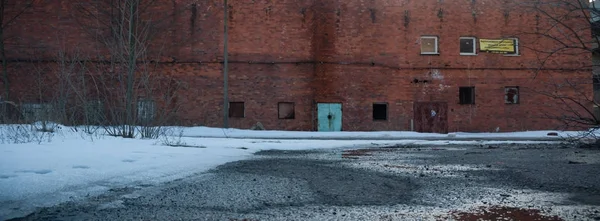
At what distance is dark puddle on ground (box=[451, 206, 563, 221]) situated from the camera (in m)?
2.76

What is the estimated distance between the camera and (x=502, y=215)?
9.40 feet

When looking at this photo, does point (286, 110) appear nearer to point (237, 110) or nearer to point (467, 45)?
point (237, 110)

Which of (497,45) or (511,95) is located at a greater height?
(497,45)

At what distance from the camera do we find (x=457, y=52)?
22094 millimetres

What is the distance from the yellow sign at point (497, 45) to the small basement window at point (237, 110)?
1192 cm

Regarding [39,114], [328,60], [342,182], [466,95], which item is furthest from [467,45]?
[342,182]

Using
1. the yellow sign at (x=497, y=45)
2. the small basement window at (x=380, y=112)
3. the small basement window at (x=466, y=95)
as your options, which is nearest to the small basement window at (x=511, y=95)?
the small basement window at (x=466, y=95)

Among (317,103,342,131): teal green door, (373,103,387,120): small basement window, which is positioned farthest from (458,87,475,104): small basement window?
(317,103,342,131): teal green door

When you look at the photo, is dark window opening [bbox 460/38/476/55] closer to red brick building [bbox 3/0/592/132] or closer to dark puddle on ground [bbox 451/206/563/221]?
red brick building [bbox 3/0/592/132]

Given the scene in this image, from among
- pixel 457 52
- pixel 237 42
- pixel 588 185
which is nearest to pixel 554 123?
pixel 457 52

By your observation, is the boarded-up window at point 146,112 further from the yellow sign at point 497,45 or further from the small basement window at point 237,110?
the yellow sign at point 497,45

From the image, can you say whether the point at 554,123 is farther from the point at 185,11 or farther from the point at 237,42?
the point at 185,11

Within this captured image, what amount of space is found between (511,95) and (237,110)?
44.2 ft

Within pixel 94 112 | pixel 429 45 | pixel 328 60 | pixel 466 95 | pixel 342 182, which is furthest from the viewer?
pixel 466 95
